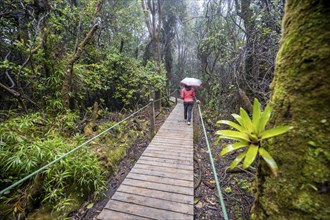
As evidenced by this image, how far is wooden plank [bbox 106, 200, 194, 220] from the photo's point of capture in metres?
2.28

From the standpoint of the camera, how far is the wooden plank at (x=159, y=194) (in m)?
2.56

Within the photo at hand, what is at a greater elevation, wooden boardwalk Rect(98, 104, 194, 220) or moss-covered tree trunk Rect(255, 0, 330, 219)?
moss-covered tree trunk Rect(255, 0, 330, 219)

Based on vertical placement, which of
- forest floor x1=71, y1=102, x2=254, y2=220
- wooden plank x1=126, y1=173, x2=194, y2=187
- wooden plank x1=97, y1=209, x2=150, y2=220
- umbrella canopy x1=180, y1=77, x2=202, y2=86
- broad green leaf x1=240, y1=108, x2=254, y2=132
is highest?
umbrella canopy x1=180, y1=77, x2=202, y2=86

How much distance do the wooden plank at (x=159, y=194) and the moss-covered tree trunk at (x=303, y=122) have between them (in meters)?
1.46

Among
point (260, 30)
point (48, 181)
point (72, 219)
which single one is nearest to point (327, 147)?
point (72, 219)

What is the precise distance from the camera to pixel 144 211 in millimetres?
2361

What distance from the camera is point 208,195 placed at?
118 inches

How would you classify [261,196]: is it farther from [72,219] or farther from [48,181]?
[48,181]

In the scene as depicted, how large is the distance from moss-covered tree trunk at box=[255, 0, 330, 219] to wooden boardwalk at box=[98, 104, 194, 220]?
1.47 meters

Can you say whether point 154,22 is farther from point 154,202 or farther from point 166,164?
point 154,202

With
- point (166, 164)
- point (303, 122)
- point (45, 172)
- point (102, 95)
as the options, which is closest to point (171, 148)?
point (166, 164)

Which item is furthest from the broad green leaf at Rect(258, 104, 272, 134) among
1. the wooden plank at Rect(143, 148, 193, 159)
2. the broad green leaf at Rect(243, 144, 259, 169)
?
the wooden plank at Rect(143, 148, 193, 159)

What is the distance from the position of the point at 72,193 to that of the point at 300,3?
3.73 metres

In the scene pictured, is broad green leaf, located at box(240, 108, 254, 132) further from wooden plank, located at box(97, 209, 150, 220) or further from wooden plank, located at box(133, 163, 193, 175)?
wooden plank, located at box(133, 163, 193, 175)
